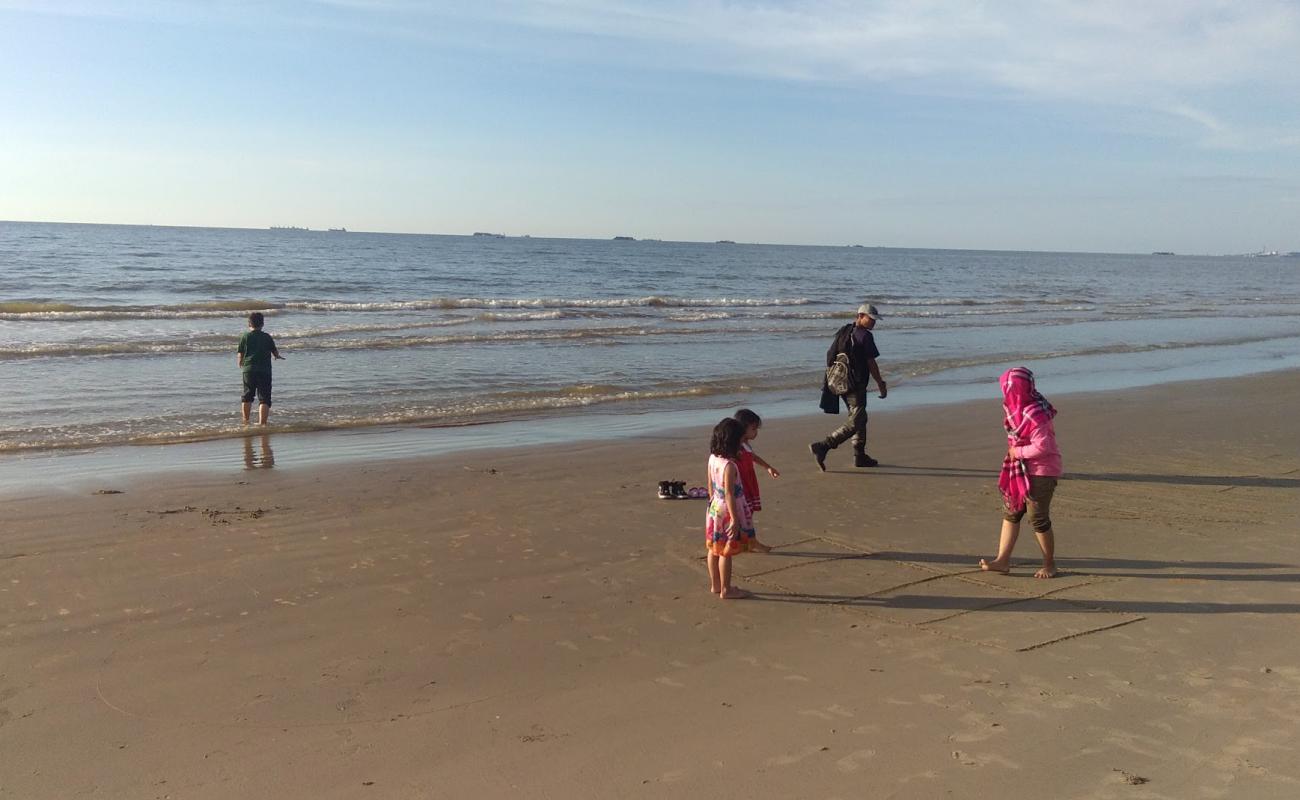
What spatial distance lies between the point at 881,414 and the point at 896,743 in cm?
988

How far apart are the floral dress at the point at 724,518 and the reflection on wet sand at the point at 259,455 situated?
18.4 feet

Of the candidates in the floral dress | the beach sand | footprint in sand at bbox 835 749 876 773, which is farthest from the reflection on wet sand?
footprint in sand at bbox 835 749 876 773

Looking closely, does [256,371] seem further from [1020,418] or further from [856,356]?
[1020,418]

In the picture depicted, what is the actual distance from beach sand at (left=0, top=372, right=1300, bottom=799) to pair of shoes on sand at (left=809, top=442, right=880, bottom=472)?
677 mm

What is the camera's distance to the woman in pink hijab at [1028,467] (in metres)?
6.29

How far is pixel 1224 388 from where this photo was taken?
55.0 ft

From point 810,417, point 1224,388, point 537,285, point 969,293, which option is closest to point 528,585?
Answer: point 810,417

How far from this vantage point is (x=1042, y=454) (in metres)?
6.27

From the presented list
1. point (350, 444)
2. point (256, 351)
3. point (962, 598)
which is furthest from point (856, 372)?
point (256, 351)

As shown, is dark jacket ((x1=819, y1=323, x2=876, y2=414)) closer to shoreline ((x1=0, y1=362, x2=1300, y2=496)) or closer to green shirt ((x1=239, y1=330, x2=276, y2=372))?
shoreline ((x1=0, y1=362, x2=1300, y2=496))

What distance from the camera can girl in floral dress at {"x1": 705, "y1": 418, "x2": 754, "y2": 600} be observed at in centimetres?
584

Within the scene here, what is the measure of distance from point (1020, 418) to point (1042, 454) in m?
0.27

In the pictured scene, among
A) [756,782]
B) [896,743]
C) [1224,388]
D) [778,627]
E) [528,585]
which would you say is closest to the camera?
[756,782]

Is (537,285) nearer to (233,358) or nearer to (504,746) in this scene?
(233,358)
